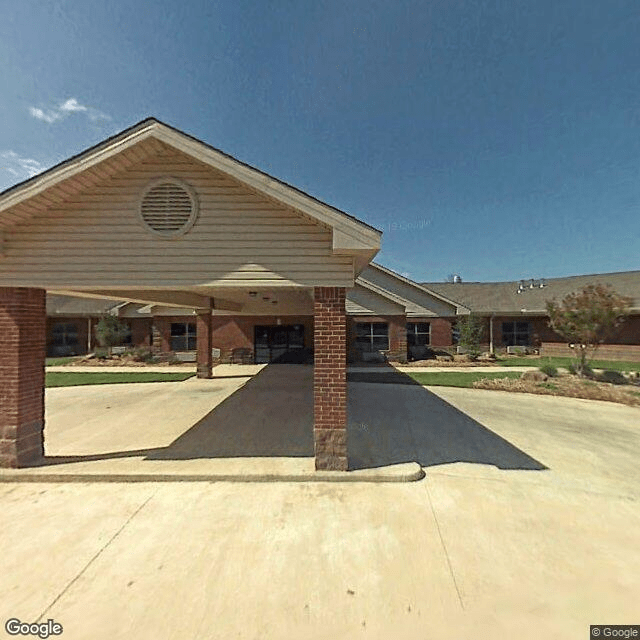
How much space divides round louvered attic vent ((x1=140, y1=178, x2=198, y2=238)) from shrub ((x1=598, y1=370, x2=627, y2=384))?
59.0ft

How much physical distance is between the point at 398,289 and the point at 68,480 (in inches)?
912

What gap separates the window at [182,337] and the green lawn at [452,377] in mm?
14291

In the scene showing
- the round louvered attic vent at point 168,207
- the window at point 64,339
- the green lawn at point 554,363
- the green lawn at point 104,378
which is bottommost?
the green lawn at point 104,378

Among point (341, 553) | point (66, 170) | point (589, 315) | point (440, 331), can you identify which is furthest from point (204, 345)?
point (589, 315)

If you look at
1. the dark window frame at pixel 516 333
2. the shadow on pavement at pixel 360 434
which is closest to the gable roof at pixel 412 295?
the dark window frame at pixel 516 333

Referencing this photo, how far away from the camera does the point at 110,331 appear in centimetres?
2348

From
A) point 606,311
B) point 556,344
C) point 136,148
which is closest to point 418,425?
point 136,148

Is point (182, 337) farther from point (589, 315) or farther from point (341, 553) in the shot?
point (589, 315)

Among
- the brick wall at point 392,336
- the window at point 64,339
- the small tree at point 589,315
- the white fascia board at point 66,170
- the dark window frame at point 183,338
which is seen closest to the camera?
the white fascia board at point 66,170

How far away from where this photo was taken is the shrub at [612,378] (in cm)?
1546

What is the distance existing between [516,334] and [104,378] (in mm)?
27994

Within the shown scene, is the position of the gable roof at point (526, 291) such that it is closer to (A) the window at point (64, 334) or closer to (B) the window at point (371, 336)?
(B) the window at point (371, 336)

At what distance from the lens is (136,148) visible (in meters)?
5.79

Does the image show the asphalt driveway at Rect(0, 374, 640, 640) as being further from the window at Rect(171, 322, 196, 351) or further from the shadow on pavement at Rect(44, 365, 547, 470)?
the window at Rect(171, 322, 196, 351)
